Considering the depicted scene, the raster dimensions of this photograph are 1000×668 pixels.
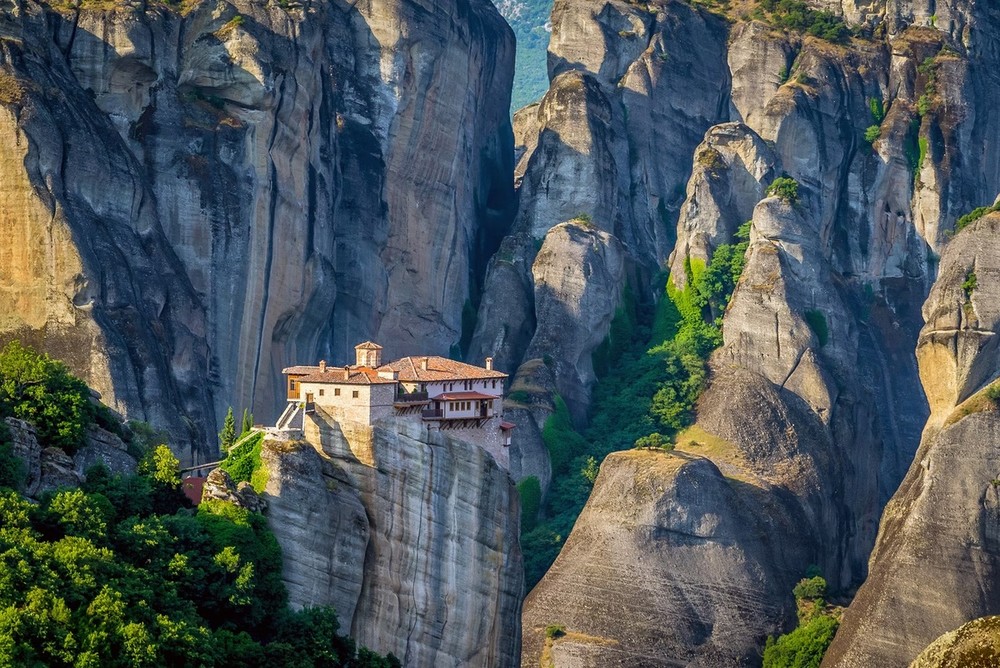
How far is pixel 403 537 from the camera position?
71.6 metres

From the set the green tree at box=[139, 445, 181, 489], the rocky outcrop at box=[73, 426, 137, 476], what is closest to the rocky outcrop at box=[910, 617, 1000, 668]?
the green tree at box=[139, 445, 181, 489]

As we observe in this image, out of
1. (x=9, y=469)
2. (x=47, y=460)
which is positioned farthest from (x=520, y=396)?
(x=9, y=469)

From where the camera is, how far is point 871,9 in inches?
4700

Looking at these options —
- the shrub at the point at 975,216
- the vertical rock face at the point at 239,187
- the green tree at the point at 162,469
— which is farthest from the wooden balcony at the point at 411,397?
the shrub at the point at 975,216

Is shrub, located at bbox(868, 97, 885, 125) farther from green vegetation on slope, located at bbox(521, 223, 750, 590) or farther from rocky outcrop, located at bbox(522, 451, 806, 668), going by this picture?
rocky outcrop, located at bbox(522, 451, 806, 668)

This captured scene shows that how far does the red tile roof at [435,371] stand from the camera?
7438cm

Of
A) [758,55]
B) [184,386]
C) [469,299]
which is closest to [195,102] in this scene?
[184,386]

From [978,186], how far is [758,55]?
1118 centimetres

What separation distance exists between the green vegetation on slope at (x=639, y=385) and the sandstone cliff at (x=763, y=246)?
3.50 feet

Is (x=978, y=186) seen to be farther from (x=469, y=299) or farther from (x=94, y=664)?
(x=94, y=664)

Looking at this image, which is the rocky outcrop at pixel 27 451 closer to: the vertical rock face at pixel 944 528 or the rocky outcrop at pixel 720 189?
the vertical rock face at pixel 944 528

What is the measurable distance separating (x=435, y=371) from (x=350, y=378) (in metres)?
5.34

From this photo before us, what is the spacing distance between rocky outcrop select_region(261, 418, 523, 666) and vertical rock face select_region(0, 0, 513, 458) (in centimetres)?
1270

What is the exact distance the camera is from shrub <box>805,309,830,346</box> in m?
102
